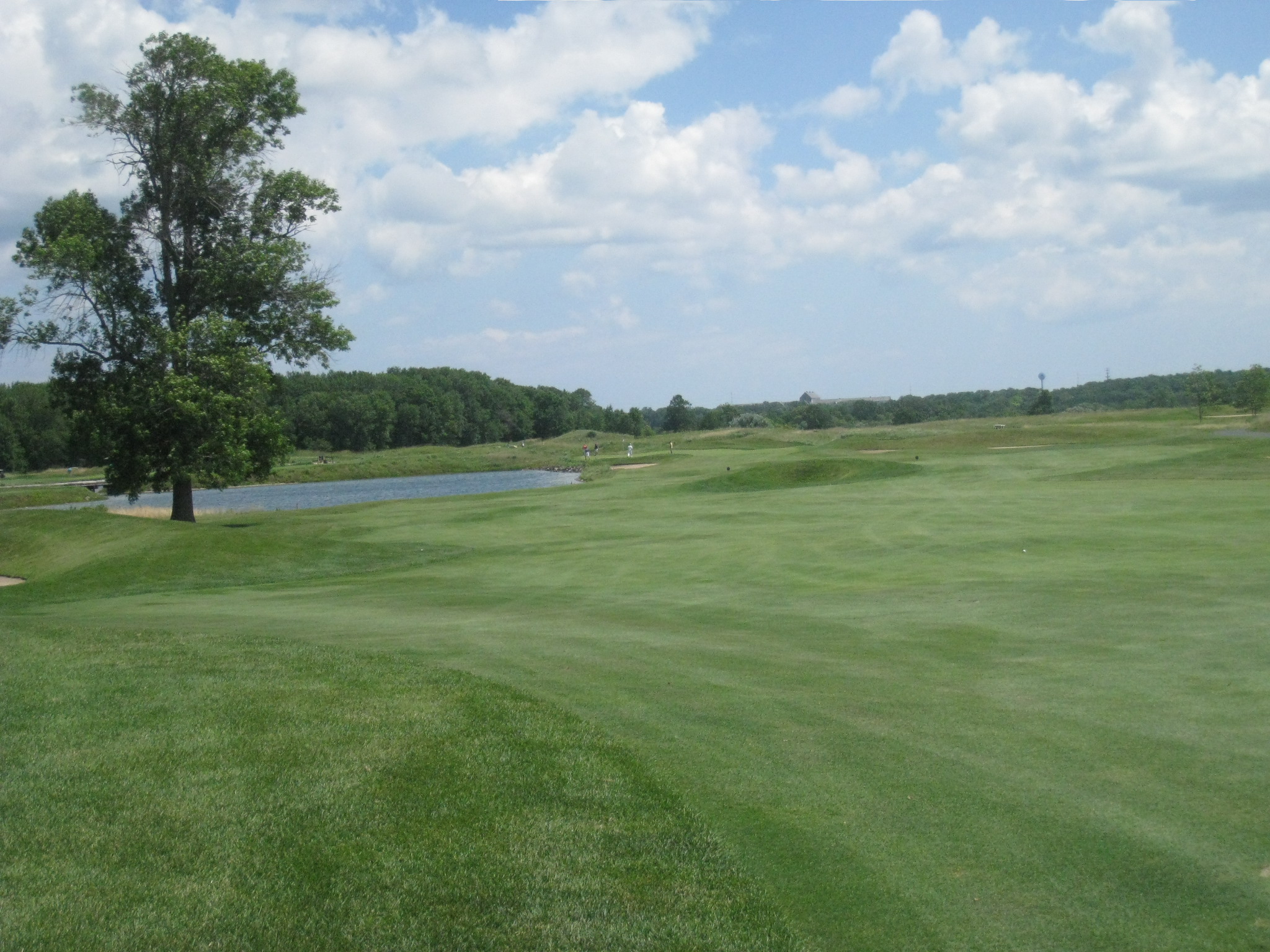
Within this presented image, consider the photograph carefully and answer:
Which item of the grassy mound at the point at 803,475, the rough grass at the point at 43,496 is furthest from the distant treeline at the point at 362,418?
the grassy mound at the point at 803,475

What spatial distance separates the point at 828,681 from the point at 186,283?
99.0 feet

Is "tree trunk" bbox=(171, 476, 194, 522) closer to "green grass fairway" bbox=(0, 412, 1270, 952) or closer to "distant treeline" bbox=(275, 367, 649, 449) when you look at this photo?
"green grass fairway" bbox=(0, 412, 1270, 952)

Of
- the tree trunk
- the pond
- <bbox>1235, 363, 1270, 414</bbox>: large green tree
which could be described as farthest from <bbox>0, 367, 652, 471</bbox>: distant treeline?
<bbox>1235, 363, 1270, 414</bbox>: large green tree

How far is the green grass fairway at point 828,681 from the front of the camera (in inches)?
232

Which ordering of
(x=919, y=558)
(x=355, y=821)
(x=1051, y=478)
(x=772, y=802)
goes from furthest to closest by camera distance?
(x=1051, y=478) → (x=919, y=558) → (x=772, y=802) → (x=355, y=821)

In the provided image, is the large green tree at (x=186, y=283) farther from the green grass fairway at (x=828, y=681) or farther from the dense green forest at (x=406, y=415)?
the dense green forest at (x=406, y=415)

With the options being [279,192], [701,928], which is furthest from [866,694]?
[279,192]

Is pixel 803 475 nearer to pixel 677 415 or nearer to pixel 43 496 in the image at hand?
pixel 43 496

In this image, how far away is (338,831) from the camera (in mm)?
6488

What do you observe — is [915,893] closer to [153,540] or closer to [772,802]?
[772,802]

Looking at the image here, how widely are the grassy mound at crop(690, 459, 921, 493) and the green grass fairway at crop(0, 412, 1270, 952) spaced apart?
67.8 ft

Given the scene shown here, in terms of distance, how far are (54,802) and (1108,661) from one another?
32.6 ft

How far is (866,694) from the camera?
10094 mm

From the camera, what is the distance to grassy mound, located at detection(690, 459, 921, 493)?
50.1 meters
